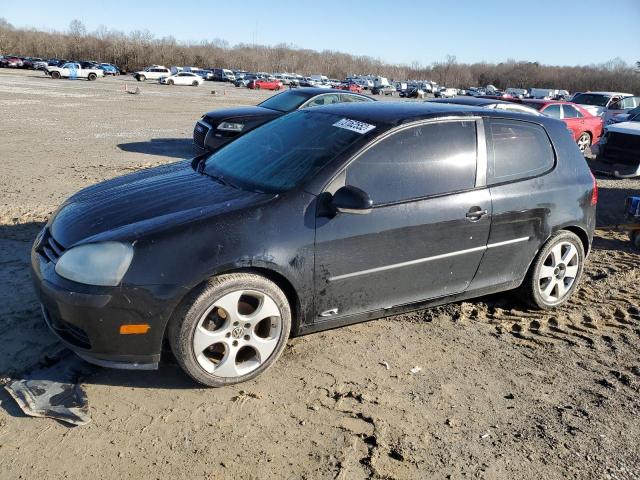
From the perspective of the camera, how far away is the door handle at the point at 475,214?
3879 millimetres

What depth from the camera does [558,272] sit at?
4.58 metres

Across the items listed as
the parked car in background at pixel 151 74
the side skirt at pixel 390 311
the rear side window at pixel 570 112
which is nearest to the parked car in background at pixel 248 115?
the side skirt at pixel 390 311

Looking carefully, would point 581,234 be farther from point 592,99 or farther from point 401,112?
point 592,99

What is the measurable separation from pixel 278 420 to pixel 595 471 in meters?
1.68

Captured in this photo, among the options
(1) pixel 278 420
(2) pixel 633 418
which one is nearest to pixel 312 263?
(1) pixel 278 420

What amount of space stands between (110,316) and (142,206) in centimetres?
82

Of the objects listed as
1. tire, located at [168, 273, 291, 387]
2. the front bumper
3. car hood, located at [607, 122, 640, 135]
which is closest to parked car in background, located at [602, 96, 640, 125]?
car hood, located at [607, 122, 640, 135]

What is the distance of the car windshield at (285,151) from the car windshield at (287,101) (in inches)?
272

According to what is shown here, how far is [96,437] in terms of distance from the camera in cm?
279

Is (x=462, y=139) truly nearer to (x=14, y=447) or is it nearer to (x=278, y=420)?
(x=278, y=420)

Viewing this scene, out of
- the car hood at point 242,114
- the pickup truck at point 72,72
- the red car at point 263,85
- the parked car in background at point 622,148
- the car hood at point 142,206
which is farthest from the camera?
the red car at point 263,85

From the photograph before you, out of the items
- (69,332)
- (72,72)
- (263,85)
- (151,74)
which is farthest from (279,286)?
(151,74)

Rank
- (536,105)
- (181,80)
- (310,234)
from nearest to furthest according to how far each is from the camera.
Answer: (310,234) < (536,105) < (181,80)

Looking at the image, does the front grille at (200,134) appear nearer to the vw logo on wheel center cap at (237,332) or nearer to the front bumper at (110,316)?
the front bumper at (110,316)
